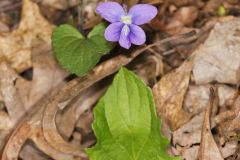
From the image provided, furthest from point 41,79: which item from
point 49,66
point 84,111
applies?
point 84,111

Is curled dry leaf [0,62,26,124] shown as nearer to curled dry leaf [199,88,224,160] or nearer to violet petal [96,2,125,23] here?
violet petal [96,2,125,23]

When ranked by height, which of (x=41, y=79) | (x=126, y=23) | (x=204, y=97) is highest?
(x=126, y=23)

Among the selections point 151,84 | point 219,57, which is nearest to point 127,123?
point 151,84

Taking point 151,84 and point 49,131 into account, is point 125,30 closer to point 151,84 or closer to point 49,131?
point 151,84

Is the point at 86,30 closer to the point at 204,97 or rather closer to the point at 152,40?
the point at 152,40

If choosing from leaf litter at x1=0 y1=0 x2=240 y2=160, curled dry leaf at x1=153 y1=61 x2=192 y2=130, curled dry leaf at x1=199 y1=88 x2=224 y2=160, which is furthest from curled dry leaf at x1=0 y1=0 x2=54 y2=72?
curled dry leaf at x1=199 y1=88 x2=224 y2=160

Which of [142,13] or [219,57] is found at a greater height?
[142,13]
